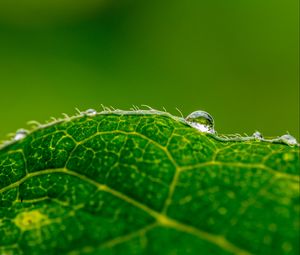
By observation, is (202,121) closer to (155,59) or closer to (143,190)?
(143,190)

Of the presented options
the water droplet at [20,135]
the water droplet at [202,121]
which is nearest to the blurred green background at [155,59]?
the water droplet at [202,121]

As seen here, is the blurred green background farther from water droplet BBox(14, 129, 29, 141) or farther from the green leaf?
the green leaf

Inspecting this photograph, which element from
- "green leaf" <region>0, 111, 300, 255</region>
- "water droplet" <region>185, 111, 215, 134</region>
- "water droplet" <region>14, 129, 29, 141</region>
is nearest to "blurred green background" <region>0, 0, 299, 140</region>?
"water droplet" <region>185, 111, 215, 134</region>

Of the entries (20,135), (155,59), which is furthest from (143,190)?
(155,59)

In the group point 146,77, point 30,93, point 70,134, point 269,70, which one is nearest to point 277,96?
point 269,70

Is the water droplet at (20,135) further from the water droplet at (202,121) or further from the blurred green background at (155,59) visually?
the blurred green background at (155,59)
